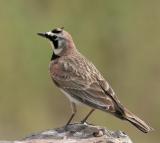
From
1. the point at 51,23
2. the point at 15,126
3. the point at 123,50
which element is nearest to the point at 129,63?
the point at 123,50

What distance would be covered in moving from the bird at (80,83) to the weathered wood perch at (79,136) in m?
0.30

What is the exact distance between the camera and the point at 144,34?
20875mm

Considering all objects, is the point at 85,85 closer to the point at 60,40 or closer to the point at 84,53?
the point at 60,40

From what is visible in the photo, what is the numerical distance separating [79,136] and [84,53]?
7283 mm

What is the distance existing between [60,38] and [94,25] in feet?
20.1

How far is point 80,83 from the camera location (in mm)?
13648

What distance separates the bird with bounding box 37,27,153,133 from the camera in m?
12.9

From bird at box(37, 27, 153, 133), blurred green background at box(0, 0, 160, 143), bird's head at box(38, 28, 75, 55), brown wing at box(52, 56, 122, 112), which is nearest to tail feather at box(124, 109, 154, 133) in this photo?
bird at box(37, 27, 153, 133)

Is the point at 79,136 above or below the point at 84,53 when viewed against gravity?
above

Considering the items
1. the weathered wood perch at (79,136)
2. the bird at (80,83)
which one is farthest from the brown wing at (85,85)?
the weathered wood perch at (79,136)

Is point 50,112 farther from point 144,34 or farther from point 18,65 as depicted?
point 144,34

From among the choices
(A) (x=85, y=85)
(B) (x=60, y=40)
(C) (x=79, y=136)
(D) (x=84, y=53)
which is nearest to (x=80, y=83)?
(A) (x=85, y=85)

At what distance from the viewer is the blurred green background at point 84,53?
734 inches

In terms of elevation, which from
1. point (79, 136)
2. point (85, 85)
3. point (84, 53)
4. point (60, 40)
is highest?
point (60, 40)
